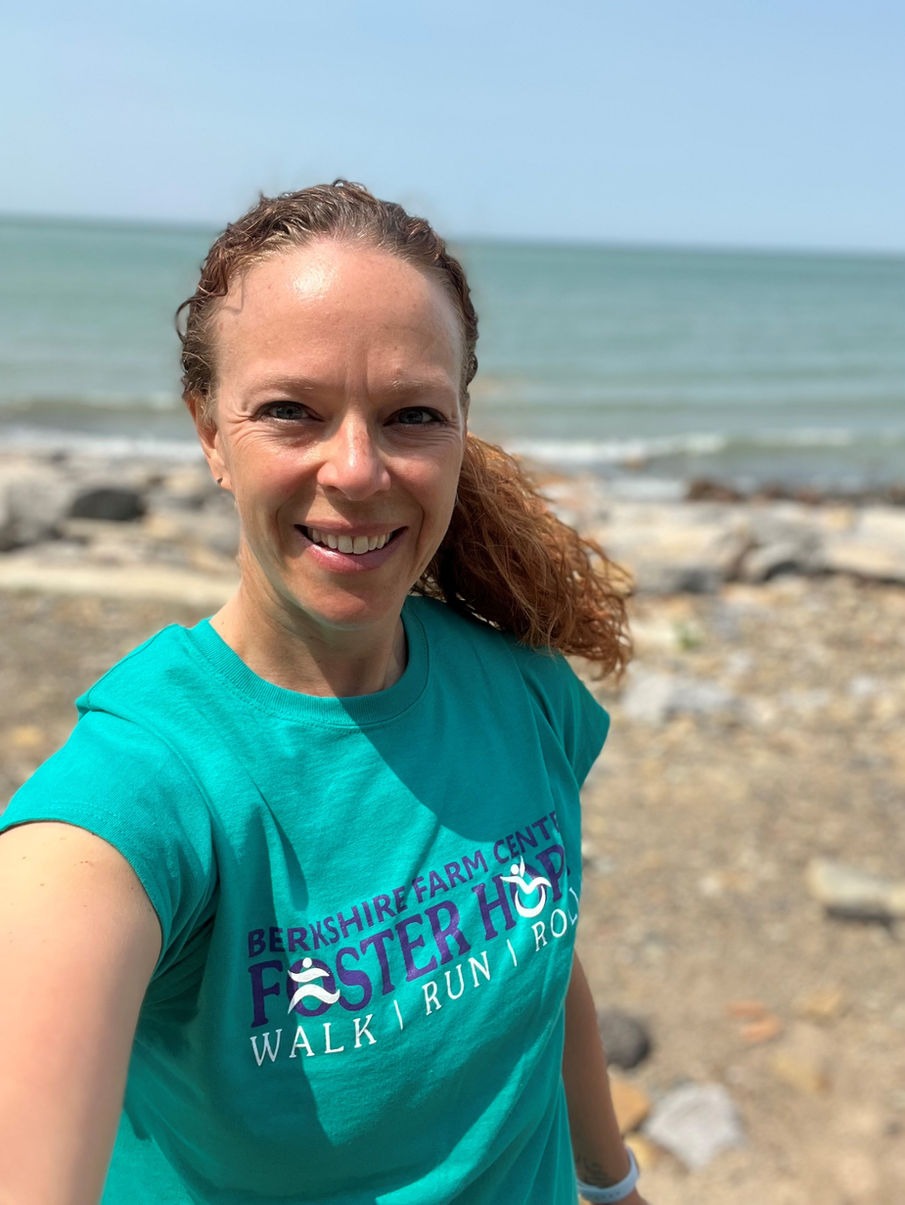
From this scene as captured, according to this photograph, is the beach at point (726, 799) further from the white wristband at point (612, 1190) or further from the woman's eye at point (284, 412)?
the woman's eye at point (284, 412)

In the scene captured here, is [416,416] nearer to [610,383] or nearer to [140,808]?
[140,808]

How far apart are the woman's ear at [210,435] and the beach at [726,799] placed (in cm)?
290

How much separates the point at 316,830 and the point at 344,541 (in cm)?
39

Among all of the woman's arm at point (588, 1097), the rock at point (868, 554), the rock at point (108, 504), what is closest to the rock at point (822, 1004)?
the woman's arm at point (588, 1097)

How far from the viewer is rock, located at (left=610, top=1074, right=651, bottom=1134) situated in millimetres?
4000

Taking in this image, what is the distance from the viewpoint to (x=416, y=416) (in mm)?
1738

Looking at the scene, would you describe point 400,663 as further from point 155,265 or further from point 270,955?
point 155,265

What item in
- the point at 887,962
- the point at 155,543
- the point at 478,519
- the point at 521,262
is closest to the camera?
the point at 478,519

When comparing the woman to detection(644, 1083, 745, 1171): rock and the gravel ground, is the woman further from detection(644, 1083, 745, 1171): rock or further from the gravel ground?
the gravel ground

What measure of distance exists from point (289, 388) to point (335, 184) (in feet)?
1.33

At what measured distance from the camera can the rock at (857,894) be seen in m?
5.11

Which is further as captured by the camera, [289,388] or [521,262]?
[521,262]

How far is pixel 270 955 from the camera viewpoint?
1.56m

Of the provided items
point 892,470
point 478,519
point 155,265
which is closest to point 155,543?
point 478,519
